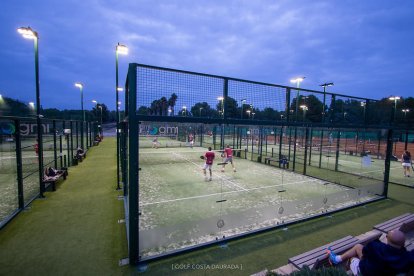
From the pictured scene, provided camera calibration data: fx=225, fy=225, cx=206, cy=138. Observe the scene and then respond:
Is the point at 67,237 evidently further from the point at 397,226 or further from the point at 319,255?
the point at 397,226

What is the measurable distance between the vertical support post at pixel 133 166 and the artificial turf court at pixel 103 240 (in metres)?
0.56

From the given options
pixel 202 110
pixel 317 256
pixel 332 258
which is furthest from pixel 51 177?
pixel 332 258

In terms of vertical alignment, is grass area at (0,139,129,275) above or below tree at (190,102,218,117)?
below

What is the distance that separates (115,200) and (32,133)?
5.62m

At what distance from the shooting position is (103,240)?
242 inches

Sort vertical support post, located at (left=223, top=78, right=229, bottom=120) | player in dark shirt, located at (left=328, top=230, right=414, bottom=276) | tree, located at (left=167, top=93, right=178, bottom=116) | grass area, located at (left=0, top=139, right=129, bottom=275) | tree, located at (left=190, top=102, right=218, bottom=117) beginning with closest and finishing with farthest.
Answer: player in dark shirt, located at (left=328, top=230, right=414, bottom=276)
grass area, located at (left=0, top=139, right=129, bottom=275)
tree, located at (left=167, top=93, right=178, bottom=116)
tree, located at (left=190, top=102, right=218, bottom=117)
vertical support post, located at (left=223, top=78, right=229, bottom=120)

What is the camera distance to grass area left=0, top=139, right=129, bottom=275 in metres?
5.02

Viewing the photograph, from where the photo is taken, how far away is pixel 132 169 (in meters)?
5.04

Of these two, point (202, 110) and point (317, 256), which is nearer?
point (317, 256)

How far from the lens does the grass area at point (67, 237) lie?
502 cm

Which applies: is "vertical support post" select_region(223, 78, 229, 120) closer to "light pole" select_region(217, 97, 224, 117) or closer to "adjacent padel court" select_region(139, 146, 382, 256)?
"light pole" select_region(217, 97, 224, 117)

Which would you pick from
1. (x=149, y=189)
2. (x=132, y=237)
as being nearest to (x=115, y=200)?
(x=149, y=189)

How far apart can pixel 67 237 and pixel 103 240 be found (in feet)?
3.42

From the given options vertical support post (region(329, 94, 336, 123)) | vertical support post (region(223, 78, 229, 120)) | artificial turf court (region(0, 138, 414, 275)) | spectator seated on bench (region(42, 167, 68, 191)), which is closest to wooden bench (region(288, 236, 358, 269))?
artificial turf court (region(0, 138, 414, 275))
